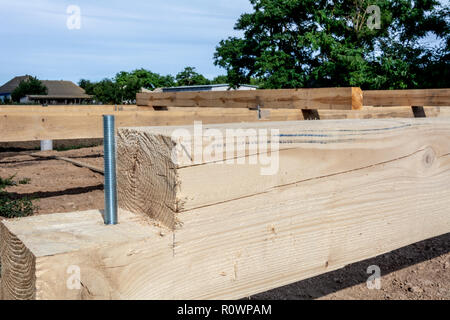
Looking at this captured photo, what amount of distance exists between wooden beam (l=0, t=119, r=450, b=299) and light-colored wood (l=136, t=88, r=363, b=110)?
97.1 inches

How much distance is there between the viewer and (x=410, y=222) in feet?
3.76

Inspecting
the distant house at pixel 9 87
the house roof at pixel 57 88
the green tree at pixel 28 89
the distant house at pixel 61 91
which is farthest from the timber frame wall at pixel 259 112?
the distant house at pixel 9 87

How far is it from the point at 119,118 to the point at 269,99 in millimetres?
1618

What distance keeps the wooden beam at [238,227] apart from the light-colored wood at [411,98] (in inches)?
120

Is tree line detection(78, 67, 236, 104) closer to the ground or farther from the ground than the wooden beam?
farther from the ground

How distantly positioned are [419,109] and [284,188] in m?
3.66

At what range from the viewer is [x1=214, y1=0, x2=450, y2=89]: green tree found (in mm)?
22438

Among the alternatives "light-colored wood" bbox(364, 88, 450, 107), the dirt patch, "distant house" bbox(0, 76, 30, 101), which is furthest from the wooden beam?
"distant house" bbox(0, 76, 30, 101)

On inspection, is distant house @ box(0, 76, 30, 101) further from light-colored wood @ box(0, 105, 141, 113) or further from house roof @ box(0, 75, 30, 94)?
light-colored wood @ box(0, 105, 141, 113)

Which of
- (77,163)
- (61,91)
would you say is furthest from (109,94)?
(77,163)

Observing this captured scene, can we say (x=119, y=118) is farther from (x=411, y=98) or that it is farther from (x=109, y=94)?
(x=109, y=94)

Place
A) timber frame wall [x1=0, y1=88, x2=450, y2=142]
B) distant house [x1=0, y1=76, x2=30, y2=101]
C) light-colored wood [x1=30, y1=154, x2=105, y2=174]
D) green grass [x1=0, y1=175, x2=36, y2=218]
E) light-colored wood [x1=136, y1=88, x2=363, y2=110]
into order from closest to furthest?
1. light-colored wood [x1=136, y1=88, x2=363, y2=110]
2. timber frame wall [x1=0, y1=88, x2=450, y2=142]
3. green grass [x1=0, y1=175, x2=36, y2=218]
4. light-colored wood [x1=30, y1=154, x2=105, y2=174]
5. distant house [x1=0, y1=76, x2=30, y2=101]

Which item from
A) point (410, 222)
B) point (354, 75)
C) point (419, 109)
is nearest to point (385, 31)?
point (354, 75)
